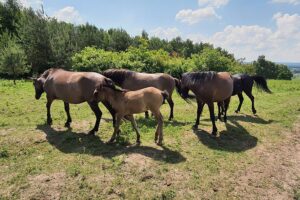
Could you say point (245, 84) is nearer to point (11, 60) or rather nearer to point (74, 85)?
point (74, 85)

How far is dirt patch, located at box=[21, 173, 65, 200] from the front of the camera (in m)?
6.23

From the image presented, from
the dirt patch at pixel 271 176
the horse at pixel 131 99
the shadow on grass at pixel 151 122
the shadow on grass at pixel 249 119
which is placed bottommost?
the dirt patch at pixel 271 176

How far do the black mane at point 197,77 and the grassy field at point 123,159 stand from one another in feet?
5.42

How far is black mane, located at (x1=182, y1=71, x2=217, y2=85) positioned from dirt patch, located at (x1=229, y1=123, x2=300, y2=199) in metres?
2.91

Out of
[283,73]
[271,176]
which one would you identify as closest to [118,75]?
[271,176]

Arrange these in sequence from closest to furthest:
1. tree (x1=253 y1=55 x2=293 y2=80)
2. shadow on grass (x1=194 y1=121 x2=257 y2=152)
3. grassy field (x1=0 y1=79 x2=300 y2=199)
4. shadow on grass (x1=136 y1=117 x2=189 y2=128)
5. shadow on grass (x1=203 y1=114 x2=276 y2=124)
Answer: grassy field (x1=0 y1=79 x2=300 y2=199) < shadow on grass (x1=194 y1=121 x2=257 y2=152) < shadow on grass (x1=136 y1=117 x2=189 y2=128) < shadow on grass (x1=203 y1=114 x2=276 y2=124) < tree (x1=253 y1=55 x2=293 y2=80)

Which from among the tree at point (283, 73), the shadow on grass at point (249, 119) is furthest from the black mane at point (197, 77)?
the tree at point (283, 73)

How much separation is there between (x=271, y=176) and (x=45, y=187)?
5425 millimetres

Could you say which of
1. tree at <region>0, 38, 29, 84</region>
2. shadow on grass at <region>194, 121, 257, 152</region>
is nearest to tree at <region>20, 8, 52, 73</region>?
tree at <region>0, 38, 29, 84</region>

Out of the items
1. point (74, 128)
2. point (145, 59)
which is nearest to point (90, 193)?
point (74, 128)

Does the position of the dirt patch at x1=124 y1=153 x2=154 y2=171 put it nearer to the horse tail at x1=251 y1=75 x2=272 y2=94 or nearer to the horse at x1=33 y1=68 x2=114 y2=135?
the horse at x1=33 y1=68 x2=114 y2=135

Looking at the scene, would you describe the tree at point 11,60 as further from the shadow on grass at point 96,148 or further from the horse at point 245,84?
the horse at point 245,84

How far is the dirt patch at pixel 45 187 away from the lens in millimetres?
6230

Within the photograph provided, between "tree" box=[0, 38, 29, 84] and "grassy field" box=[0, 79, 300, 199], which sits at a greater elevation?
"tree" box=[0, 38, 29, 84]
